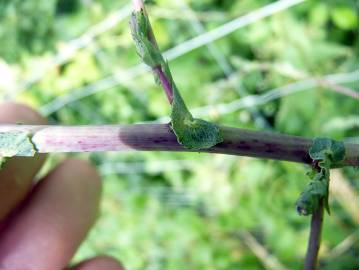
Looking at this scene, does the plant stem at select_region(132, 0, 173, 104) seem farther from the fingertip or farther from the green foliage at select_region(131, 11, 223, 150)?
the fingertip

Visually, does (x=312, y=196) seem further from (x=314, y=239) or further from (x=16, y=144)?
(x=16, y=144)

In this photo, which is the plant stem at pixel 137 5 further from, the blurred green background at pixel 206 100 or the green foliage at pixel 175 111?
the blurred green background at pixel 206 100

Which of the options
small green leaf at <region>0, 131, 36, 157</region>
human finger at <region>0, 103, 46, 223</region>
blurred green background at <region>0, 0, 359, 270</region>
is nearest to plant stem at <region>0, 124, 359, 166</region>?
small green leaf at <region>0, 131, 36, 157</region>

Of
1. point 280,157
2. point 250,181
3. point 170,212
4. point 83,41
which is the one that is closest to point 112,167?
point 170,212

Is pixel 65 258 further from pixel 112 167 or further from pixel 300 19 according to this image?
pixel 112 167

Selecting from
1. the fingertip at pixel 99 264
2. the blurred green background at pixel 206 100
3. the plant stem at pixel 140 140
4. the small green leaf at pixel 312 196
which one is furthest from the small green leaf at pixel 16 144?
the blurred green background at pixel 206 100

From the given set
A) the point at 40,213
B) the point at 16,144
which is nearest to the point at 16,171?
the point at 40,213

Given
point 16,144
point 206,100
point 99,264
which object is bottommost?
point 16,144
